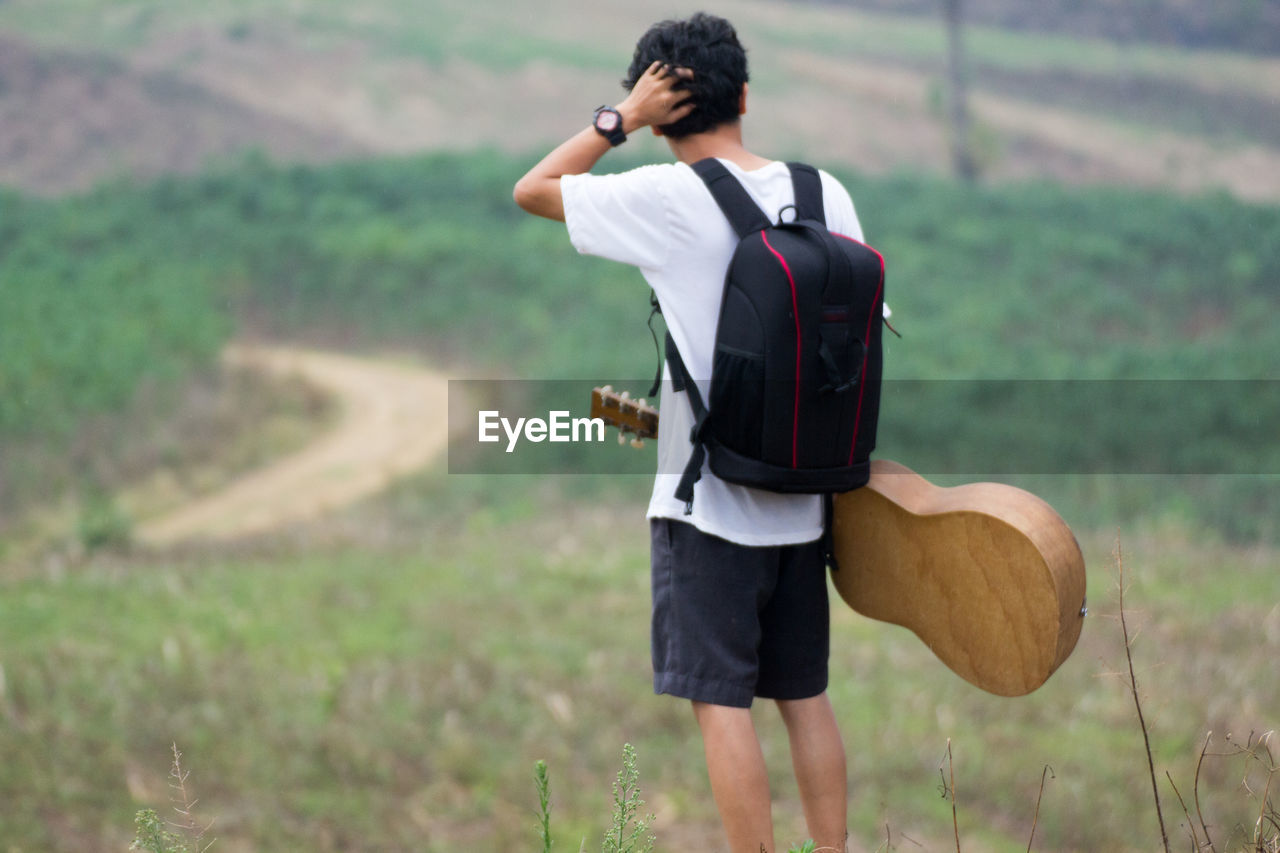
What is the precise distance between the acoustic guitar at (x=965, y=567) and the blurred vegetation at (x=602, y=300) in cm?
850

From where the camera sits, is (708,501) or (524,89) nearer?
(708,501)

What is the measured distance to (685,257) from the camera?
9.22 feet

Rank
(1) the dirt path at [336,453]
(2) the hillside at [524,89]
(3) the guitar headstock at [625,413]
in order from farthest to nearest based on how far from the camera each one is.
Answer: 1. (2) the hillside at [524,89]
2. (1) the dirt path at [336,453]
3. (3) the guitar headstock at [625,413]

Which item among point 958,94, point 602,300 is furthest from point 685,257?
point 958,94

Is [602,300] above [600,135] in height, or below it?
below

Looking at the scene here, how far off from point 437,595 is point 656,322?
9.24 meters

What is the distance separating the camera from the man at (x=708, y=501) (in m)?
2.81

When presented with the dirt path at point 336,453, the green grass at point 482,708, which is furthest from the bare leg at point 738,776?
the dirt path at point 336,453

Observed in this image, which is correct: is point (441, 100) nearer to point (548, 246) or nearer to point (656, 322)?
point (548, 246)

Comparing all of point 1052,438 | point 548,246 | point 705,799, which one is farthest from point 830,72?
point 705,799

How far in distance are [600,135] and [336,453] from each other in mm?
10988

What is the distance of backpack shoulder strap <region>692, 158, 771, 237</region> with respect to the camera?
2.79 m

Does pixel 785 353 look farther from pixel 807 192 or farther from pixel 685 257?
pixel 807 192

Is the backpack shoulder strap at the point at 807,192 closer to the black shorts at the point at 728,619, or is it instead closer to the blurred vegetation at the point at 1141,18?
the black shorts at the point at 728,619
